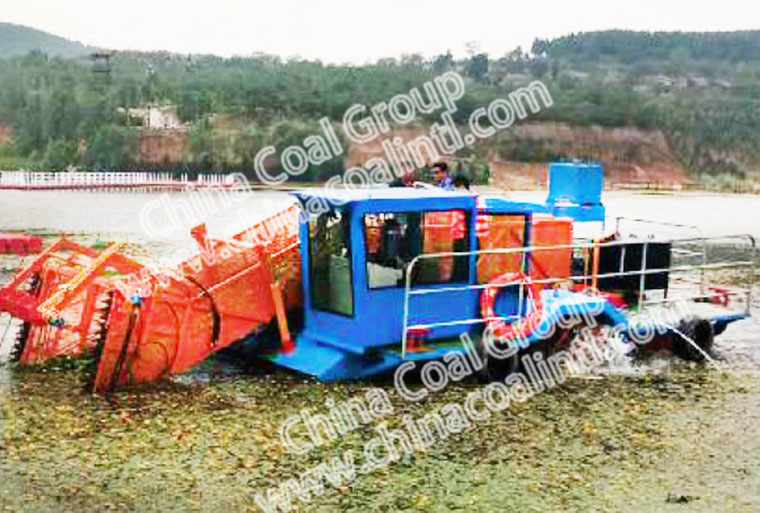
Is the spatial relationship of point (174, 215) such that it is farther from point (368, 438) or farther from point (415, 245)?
point (368, 438)

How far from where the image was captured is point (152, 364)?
997 cm

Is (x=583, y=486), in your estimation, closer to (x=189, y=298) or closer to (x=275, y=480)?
(x=275, y=480)

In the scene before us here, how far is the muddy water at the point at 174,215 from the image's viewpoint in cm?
2373

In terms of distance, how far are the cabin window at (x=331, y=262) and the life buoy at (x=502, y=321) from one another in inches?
62.2

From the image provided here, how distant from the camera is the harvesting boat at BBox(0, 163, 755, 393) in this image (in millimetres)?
10008

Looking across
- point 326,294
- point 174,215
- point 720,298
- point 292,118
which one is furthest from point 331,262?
point 292,118

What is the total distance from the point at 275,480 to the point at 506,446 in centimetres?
225

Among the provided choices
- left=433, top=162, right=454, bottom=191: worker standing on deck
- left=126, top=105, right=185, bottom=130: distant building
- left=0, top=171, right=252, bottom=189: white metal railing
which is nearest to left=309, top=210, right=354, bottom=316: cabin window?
left=433, top=162, right=454, bottom=191: worker standing on deck

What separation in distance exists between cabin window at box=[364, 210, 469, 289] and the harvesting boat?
0.01 metres

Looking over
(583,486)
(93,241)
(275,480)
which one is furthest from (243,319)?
(93,241)

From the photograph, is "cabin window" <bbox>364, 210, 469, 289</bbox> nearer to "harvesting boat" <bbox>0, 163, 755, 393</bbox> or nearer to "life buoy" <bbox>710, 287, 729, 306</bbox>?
"harvesting boat" <bbox>0, 163, 755, 393</bbox>

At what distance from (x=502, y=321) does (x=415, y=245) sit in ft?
4.59

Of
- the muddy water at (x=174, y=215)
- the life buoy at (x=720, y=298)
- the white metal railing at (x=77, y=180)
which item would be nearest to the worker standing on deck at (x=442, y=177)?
the muddy water at (x=174, y=215)

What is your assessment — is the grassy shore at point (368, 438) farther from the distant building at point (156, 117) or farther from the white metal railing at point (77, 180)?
the distant building at point (156, 117)
